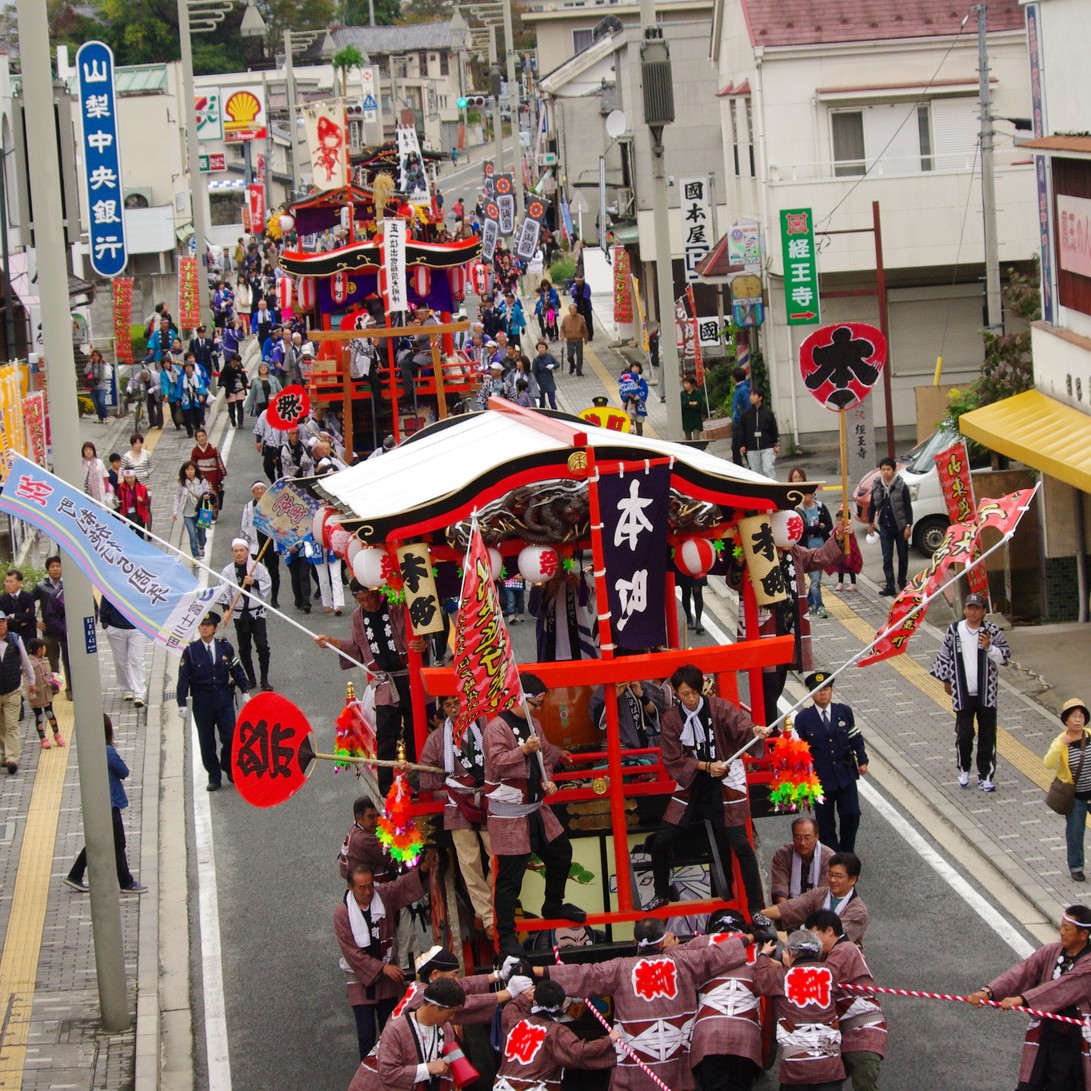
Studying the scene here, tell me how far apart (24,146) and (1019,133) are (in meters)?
21.1

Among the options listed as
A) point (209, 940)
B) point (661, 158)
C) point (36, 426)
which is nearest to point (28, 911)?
point (209, 940)

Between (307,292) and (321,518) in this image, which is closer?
(321,518)

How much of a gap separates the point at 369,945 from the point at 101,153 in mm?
19999

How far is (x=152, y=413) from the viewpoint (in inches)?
1347

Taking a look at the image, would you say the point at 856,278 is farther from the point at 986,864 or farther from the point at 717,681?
the point at 717,681

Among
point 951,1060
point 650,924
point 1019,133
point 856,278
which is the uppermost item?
point 1019,133

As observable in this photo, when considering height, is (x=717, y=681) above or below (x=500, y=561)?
below

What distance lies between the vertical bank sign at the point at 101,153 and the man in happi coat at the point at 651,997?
20.8 metres

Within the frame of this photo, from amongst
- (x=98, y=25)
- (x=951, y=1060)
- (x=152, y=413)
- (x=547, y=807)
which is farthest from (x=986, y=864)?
(x=98, y=25)

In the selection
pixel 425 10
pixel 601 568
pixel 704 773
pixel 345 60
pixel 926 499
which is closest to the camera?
pixel 601 568

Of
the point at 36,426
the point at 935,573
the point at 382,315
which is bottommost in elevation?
the point at 935,573

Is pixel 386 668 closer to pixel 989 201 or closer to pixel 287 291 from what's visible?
pixel 989 201

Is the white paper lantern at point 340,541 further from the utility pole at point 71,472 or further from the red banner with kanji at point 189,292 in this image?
the red banner with kanji at point 189,292

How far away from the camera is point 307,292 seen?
27.1 meters
